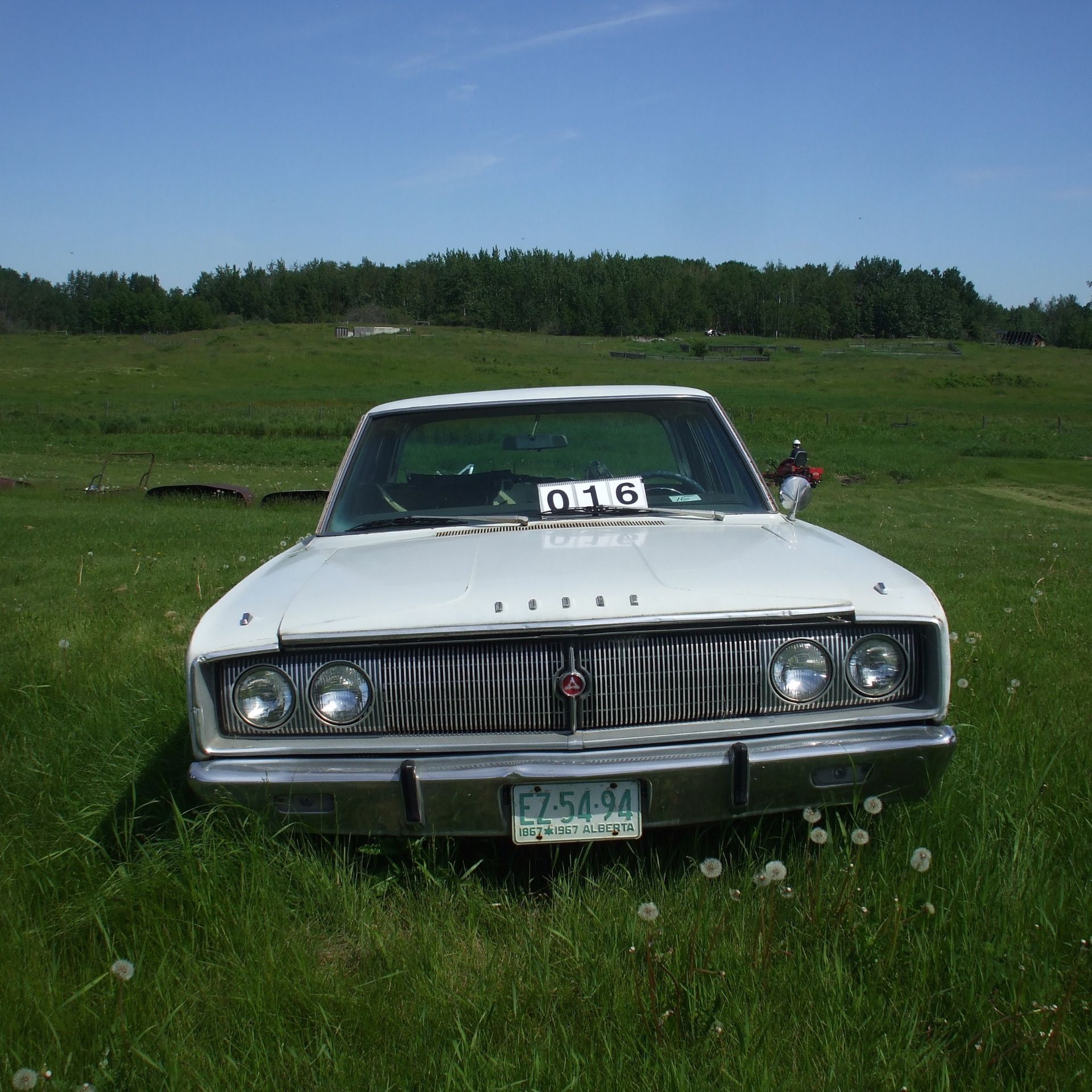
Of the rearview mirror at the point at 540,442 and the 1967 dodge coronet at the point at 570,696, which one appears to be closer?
the 1967 dodge coronet at the point at 570,696

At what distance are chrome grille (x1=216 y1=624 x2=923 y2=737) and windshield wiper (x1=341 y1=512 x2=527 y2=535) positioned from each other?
115 cm

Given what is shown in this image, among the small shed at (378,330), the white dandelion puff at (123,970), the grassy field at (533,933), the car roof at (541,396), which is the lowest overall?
the grassy field at (533,933)

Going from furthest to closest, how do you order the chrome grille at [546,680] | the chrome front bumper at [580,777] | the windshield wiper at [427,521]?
1. the windshield wiper at [427,521]
2. the chrome grille at [546,680]
3. the chrome front bumper at [580,777]

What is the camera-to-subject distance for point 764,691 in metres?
Result: 2.85

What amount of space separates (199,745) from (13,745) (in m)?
1.99

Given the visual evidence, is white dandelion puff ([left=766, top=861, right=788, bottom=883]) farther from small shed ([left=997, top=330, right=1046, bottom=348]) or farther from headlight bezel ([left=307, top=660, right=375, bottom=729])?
small shed ([left=997, top=330, right=1046, bottom=348])

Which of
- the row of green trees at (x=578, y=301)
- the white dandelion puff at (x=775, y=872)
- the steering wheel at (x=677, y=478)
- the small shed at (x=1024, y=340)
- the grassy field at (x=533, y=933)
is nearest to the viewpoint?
the grassy field at (x=533, y=933)

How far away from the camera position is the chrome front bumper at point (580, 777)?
2.67 meters

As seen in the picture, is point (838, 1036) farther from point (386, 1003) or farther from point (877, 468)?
point (877, 468)

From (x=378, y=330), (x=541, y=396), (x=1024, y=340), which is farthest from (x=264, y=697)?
(x=1024, y=340)

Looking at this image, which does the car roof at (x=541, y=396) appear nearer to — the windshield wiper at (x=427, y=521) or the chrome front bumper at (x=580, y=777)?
the windshield wiper at (x=427, y=521)

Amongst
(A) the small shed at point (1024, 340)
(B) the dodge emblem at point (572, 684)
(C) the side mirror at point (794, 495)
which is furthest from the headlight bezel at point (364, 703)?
(A) the small shed at point (1024, 340)

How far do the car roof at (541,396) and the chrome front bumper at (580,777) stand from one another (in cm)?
202

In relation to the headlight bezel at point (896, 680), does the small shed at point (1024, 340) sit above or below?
above
